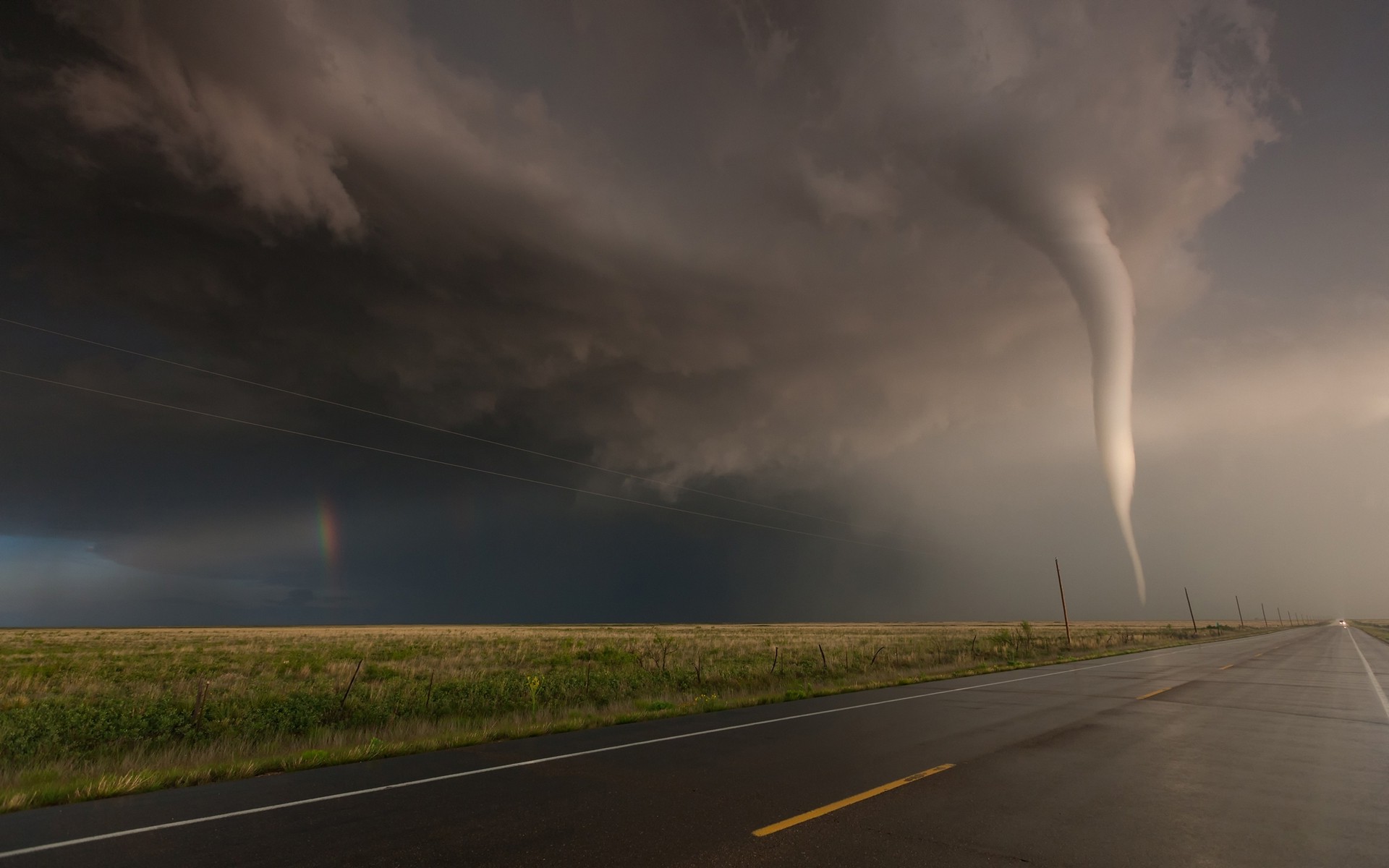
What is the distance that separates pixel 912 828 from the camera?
6168 mm

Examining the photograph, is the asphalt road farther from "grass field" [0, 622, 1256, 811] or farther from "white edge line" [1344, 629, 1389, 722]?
"white edge line" [1344, 629, 1389, 722]

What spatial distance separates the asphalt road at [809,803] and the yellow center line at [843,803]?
0.19ft

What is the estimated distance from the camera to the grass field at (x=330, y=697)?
33.0ft

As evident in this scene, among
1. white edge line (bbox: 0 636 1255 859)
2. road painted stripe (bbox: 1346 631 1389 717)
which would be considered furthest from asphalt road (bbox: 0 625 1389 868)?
road painted stripe (bbox: 1346 631 1389 717)

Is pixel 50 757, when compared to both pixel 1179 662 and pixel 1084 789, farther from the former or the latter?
pixel 1179 662

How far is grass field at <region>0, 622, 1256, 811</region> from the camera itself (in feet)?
Result: 33.0

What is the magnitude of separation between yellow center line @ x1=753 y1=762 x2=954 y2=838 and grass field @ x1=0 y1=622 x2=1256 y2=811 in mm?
7333

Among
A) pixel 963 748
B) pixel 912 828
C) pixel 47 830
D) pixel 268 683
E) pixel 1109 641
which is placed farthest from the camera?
pixel 1109 641

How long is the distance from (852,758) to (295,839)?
6975 mm

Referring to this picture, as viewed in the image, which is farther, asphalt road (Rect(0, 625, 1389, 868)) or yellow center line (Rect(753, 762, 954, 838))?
yellow center line (Rect(753, 762, 954, 838))

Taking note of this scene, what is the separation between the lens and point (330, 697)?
603 inches

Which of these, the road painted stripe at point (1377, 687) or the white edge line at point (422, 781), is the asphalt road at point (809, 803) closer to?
the white edge line at point (422, 781)

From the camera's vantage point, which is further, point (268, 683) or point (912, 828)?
point (268, 683)

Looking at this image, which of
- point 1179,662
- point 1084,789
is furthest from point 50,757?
point 1179,662
